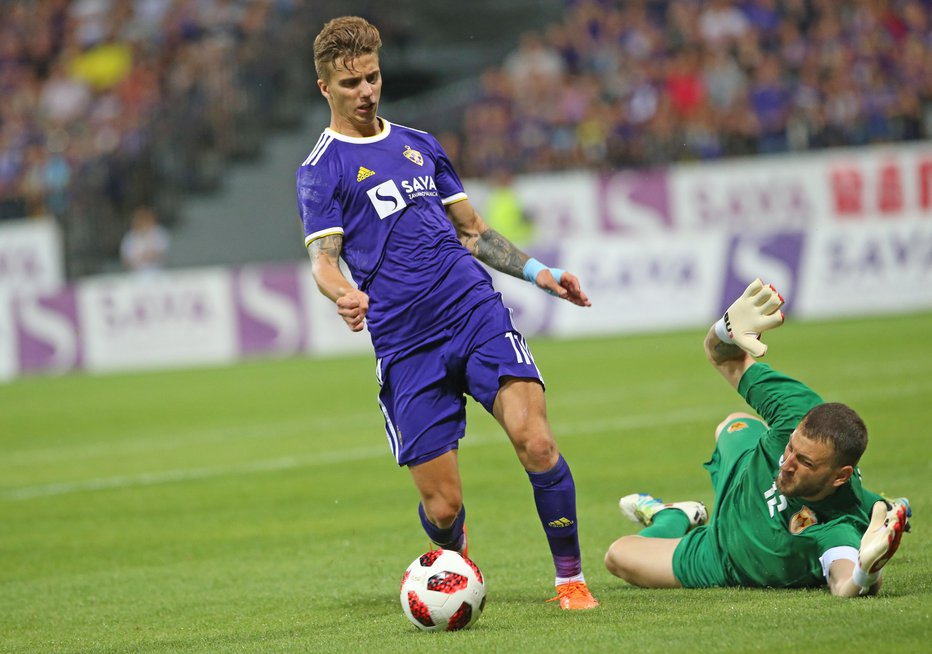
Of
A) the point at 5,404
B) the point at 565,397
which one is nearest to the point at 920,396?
the point at 565,397

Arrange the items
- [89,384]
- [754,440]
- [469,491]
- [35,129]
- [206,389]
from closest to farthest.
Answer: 1. [754,440]
2. [469,491]
3. [206,389]
4. [89,384]
5. [35,129]

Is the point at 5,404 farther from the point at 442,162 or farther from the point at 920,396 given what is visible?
the point at 442,162

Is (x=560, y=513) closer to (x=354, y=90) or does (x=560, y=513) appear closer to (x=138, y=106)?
(x=354, y=90)

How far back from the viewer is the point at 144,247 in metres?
25.1

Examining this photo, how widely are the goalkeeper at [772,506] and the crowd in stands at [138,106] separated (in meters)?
20.8

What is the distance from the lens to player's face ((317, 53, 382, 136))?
6.23 metres

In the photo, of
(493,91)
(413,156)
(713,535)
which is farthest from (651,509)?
(493,91)

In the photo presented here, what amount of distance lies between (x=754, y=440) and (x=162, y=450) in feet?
25.6

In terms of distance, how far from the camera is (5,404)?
60.8 ft

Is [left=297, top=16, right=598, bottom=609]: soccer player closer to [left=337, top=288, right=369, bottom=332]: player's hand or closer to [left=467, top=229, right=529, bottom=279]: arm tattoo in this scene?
[left=467, top=229, right=529, bottom=279]: arm tattoo

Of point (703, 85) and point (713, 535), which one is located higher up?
point (703, 85)

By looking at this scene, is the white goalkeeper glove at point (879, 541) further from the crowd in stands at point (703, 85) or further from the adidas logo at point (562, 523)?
the crowd in stands at point (703, 85)

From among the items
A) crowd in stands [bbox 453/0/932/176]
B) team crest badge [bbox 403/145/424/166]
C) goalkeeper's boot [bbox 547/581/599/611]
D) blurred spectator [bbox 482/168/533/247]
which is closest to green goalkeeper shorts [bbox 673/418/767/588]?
goalkeeper's boot [bbox 547/581/599/611]

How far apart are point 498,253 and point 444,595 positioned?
69.3 inches
